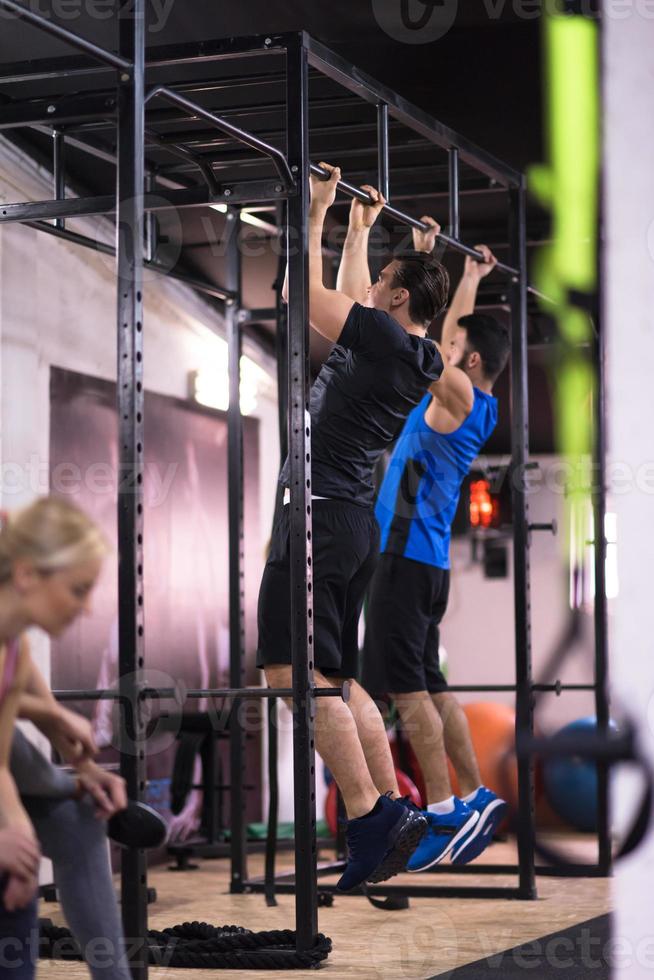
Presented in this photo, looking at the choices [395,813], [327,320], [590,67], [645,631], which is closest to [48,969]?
[395,813]

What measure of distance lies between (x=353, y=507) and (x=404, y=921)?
151cm

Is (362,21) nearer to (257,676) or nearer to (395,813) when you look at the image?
(395,813)

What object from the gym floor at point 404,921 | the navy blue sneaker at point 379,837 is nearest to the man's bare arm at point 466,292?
the gym floor at point 404,921

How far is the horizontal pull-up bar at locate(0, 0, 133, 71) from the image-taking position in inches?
104

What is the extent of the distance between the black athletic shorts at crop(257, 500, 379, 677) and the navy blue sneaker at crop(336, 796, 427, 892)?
43 centimetres

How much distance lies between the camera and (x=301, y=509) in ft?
11.8

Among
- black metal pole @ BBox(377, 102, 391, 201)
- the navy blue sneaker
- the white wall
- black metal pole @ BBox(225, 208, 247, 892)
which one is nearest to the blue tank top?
black metal pole @ BBox(225, 208, 247, 892)

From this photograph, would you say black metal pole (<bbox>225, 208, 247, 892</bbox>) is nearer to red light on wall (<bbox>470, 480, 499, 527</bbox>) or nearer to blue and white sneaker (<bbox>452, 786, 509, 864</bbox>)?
blue and white sneaker (<bbox>452, 786, 509, 864</bbox>)

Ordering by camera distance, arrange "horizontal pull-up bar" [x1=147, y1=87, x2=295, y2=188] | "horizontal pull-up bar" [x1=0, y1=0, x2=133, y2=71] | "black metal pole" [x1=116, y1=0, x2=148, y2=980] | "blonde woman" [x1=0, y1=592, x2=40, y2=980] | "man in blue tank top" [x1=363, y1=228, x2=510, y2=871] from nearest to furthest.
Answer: "blonde woman" [x1=0, y1=592, x2=40, y2=980] → "horizontal pull-up bar" [x1=0, y1=0, x2=133, y2=71] → "black metal pole" [x1=116, y1=0, x2=148, y2=980] → "horizontal pull-up bar" [x1=147, y1=87, x2=295, y2=188] → "man in blue tank top" [x1=363, y1=228, x2=510, y2=871]

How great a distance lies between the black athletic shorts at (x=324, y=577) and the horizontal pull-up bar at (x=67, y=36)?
1268mm

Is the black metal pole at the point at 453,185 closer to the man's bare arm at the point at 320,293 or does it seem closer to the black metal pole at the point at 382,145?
the black metal pole at the point at 382,145

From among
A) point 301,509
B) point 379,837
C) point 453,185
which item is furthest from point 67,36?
point 453,185

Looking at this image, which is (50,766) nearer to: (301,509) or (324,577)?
(301,509)

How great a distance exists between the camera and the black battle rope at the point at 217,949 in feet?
11.6
